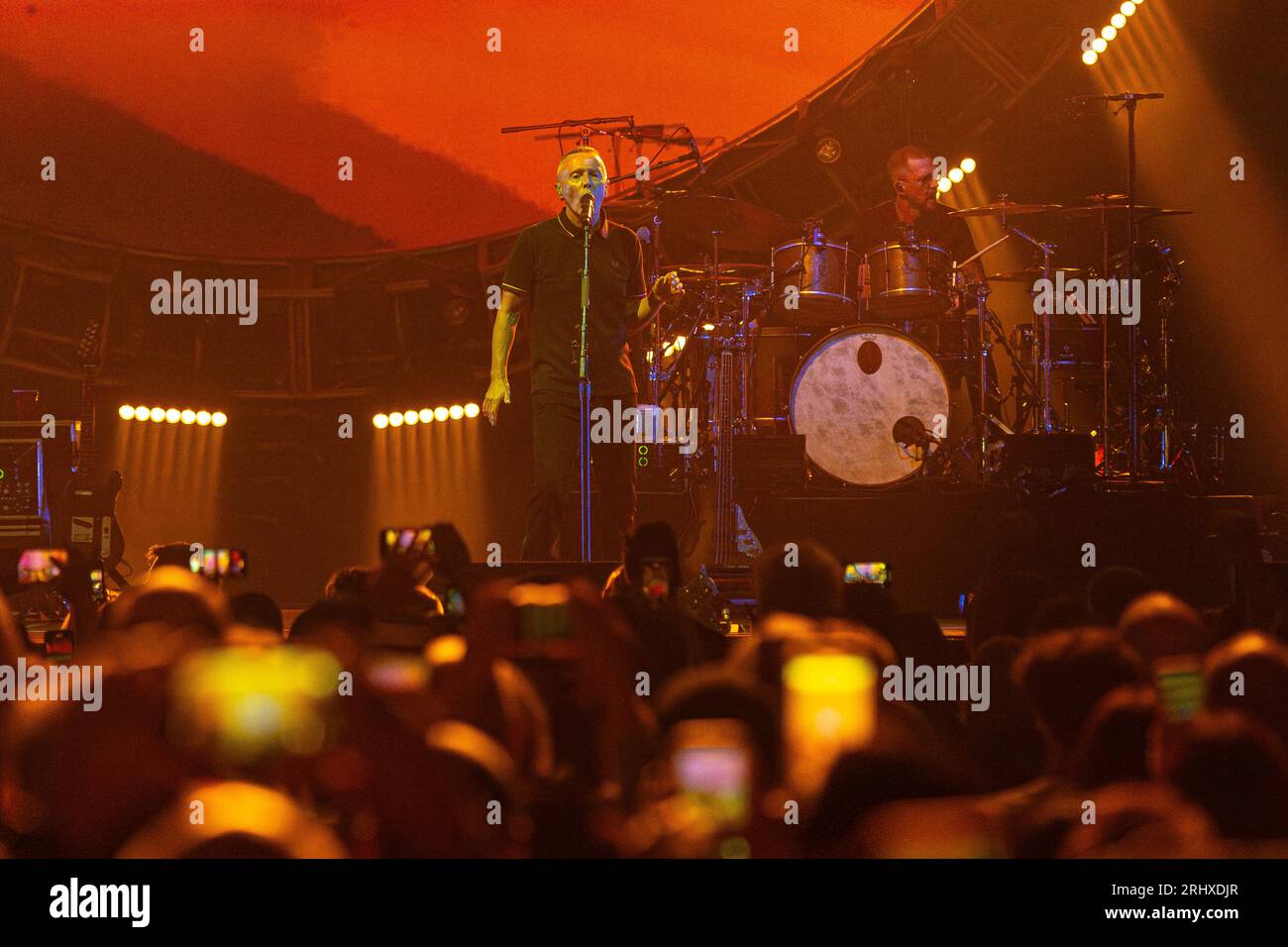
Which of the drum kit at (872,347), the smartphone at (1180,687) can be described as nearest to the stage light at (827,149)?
the drum kit at (872,347)

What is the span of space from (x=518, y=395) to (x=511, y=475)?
631 millimetres

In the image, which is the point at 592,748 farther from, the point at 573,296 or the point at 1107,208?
the point at 1107,208

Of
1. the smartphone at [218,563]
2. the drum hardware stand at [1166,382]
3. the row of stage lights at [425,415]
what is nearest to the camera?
the smartphone at [218,563]

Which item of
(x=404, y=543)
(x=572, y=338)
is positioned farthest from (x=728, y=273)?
(x=404, y=543)

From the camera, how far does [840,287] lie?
813 cm

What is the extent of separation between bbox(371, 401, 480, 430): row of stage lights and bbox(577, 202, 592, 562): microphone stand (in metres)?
4.45

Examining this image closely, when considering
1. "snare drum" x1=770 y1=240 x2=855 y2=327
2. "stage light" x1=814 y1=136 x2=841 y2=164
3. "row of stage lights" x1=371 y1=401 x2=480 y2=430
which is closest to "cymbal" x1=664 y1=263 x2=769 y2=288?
"snare drum" x1=770 y1=240 x2=855 y2=327

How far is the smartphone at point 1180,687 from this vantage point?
246cm

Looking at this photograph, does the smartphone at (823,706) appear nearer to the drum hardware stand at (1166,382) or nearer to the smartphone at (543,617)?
the smartphone at (543,617)

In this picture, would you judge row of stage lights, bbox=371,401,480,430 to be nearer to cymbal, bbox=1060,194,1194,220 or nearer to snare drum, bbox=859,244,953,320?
snare drum, bbox=859,244,953,320

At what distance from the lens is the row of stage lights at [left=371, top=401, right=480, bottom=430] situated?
9.94 m

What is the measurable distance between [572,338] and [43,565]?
102 inches

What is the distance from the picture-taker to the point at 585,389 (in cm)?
549
